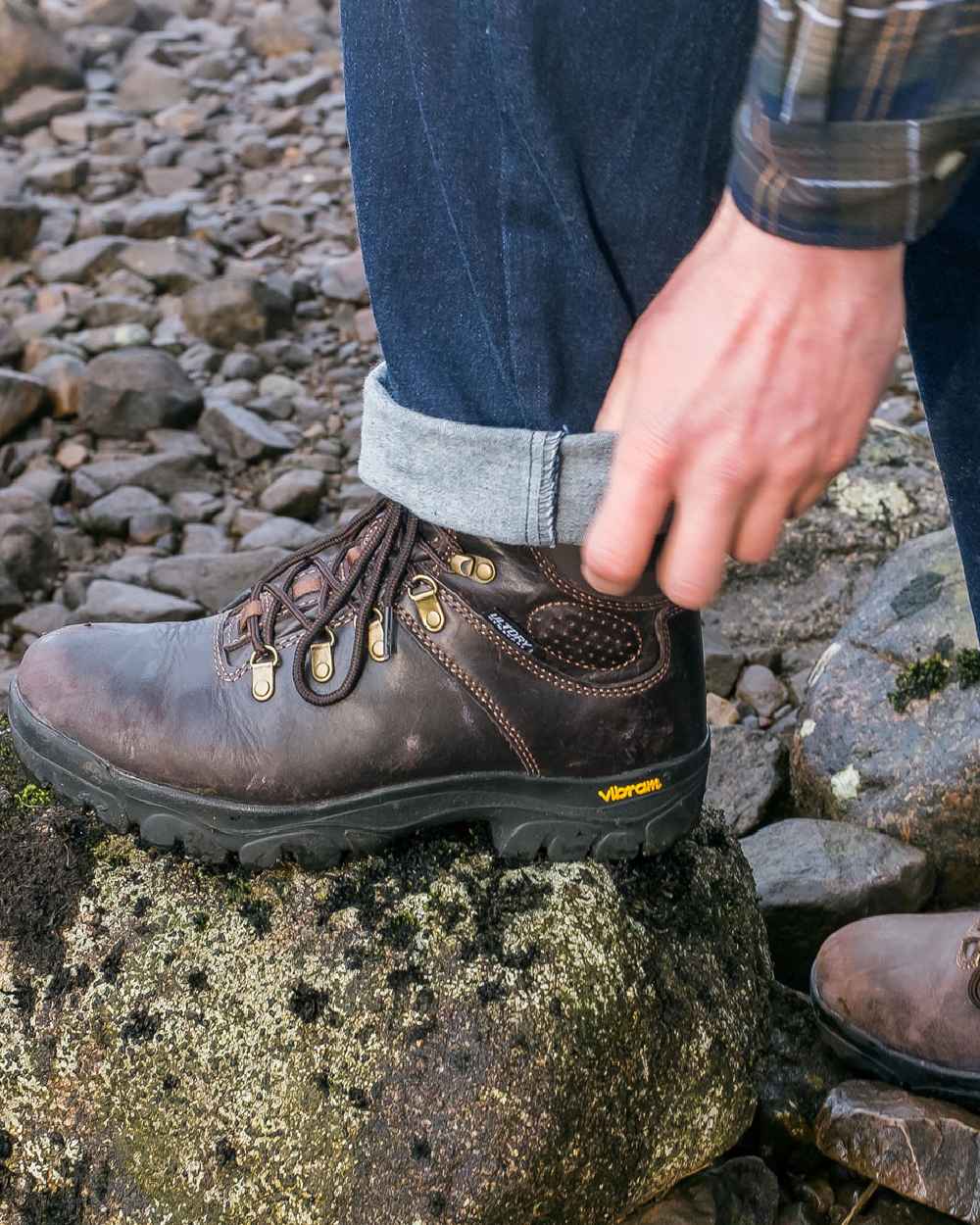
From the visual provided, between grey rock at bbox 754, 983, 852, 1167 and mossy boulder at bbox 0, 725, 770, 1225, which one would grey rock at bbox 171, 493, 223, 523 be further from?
grey rock at bbox 754, 983, 852, 1167

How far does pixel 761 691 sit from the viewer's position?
3906 millimetres

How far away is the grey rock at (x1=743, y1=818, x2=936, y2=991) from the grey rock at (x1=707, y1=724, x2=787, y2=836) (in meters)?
0.32

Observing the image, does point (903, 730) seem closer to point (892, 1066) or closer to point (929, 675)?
point (929, 675)

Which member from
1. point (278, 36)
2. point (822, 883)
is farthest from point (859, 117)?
point (278, 36)

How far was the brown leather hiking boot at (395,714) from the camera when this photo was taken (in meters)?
1.96

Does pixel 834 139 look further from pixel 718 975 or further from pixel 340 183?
pixel 340 183

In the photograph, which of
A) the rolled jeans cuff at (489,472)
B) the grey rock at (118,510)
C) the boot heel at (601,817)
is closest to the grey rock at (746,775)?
the boot heel at (601,817)

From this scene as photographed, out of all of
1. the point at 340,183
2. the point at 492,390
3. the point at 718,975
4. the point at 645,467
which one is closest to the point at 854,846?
the point at 718,975

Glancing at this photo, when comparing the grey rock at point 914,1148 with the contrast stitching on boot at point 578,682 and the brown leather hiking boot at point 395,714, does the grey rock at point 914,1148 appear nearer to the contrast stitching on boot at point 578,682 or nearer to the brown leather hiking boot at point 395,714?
the brown leather hiking boot at point 395,714

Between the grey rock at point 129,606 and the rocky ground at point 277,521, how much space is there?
12mm

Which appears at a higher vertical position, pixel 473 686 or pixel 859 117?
pixel 859 117

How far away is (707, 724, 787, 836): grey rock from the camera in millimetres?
3275

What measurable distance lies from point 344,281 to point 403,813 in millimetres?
5174

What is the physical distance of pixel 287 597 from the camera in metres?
2.06
